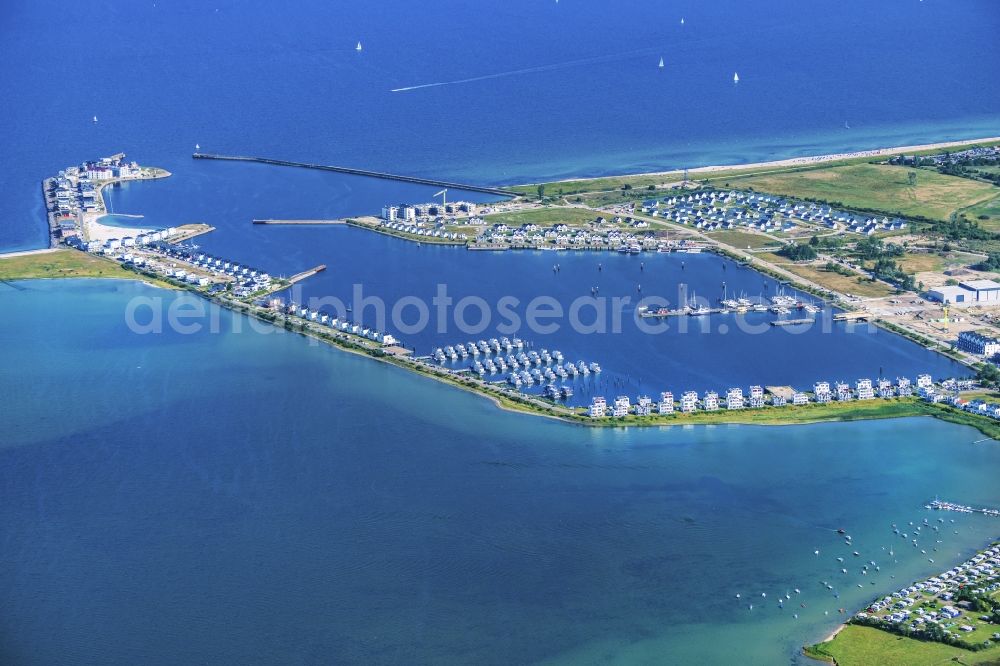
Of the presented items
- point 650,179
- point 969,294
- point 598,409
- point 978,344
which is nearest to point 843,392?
point 978,344

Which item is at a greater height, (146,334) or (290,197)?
(290,197)

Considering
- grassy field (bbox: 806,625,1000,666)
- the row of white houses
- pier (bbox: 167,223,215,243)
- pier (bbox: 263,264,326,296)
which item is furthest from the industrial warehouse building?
pier (bbox: 167,223,215,243)

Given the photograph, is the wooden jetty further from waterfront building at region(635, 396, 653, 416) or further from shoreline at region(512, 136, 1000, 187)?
shoreline at region(512, 136, 1000, 187)

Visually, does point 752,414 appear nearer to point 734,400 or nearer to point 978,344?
point 734,400

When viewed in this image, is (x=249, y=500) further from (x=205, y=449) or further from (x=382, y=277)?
(x=382, y=277)

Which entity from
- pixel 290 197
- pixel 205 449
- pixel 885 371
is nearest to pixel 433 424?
pixel 205 449

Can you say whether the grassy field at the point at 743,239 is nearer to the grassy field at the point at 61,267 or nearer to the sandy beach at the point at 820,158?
the sandy beach at the point at 820,158
